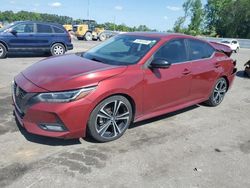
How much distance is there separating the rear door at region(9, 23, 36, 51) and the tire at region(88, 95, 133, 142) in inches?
393

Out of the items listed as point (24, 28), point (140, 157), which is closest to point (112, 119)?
point (140, 157)

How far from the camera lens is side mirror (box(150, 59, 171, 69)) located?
489 cm

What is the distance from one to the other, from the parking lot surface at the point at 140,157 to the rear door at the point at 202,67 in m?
0.65

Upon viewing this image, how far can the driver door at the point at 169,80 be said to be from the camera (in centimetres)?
498

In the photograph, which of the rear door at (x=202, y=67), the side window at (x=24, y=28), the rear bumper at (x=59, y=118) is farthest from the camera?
the side window at (x=24, y=28)

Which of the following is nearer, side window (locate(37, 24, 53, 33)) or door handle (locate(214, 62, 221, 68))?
door handle (locate(214, 62, 221, 68))

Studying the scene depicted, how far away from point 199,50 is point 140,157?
2.86m

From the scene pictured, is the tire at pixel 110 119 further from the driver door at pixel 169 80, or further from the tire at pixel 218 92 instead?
the tire at pixel 218 92

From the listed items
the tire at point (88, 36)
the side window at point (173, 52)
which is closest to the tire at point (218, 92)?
the side window at point (173, 52)

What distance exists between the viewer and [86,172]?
12.3 feet

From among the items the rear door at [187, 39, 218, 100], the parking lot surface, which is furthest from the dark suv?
the rear door at [187, 39, 218, 100]

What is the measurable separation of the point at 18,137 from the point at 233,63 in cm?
500

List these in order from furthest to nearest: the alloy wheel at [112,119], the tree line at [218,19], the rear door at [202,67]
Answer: the tree line at [218,19]
the rear door at [202,67]
the alloy wheel at [112,119]

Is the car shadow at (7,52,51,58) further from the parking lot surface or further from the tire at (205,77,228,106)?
the tire at (205,77,228,106)
